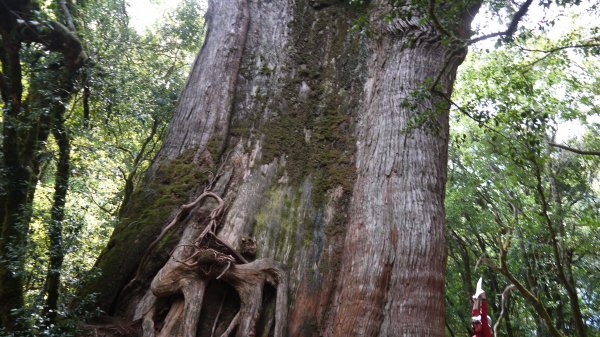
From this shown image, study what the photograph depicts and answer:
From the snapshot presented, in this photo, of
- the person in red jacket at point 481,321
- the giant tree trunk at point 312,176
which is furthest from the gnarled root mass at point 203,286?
the person in red jacket at point 481,321

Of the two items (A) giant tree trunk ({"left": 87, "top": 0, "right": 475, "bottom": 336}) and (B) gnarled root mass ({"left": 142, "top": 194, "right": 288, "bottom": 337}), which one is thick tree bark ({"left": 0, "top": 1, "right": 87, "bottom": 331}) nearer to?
(A) giant tree trunk ({"left": 87, "top": 0, "right": 475, "bottom": 336})

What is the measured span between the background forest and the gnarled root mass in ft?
1.83

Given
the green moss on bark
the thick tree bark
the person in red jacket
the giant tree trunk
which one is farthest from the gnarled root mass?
the person in red jacket

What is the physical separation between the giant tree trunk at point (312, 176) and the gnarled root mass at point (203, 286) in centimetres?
2

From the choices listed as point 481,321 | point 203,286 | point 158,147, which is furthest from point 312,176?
point 158,147

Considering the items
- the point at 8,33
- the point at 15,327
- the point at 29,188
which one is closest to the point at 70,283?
the point at 15,327

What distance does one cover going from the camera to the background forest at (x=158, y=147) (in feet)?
13.7

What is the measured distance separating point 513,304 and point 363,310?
1329cm

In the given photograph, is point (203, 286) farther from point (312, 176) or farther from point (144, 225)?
point (312, 176)

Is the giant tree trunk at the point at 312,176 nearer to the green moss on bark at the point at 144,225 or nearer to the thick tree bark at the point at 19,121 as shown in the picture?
the green moss on bark at the point at 144,225

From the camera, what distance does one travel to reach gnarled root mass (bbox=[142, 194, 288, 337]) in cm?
329

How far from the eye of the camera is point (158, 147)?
9.26 m

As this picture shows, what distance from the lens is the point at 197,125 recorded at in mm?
4598

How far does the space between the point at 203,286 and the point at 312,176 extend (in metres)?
1.43
